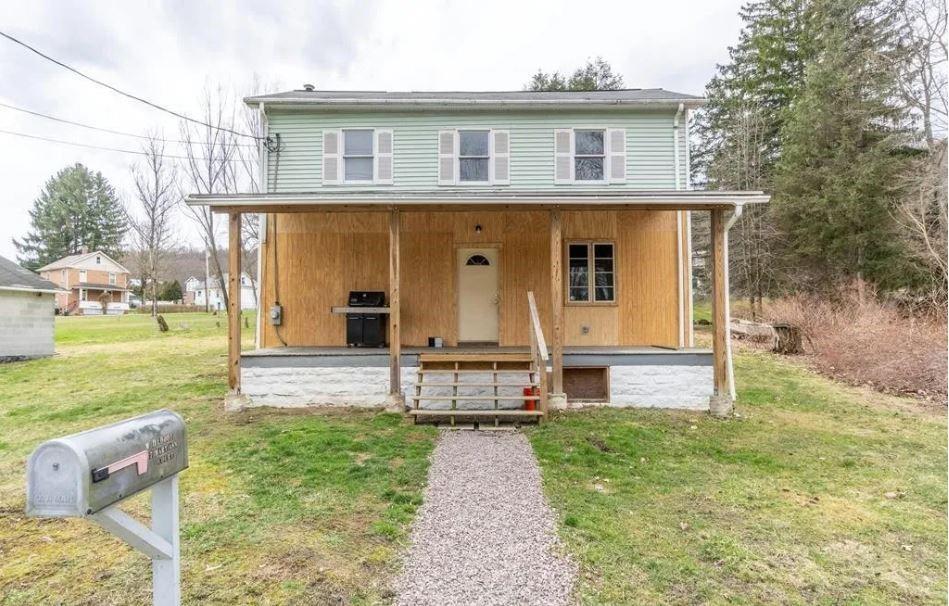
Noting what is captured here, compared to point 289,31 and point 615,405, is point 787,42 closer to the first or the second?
point 289,31

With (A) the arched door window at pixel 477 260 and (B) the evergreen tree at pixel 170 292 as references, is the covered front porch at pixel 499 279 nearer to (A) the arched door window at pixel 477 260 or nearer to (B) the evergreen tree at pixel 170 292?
(A) the arched door window at pixel 477 260

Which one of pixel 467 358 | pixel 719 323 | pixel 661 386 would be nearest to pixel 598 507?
pixel 467 358

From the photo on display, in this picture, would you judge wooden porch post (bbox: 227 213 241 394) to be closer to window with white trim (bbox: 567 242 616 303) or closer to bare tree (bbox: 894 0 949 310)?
window with white trim (bbox: 567 242 616 303)

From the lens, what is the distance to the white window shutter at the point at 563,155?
9570mm

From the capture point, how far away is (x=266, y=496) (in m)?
4.09

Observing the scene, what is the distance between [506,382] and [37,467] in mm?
5847

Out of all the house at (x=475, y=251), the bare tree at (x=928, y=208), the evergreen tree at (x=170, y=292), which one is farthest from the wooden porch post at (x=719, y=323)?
the evergreen tree at (x=170, y=292)

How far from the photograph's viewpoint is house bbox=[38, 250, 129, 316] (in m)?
38.1

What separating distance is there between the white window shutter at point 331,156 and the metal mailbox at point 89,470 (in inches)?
335

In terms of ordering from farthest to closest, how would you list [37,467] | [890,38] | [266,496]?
[890,38]
[266,496]
[37,467]

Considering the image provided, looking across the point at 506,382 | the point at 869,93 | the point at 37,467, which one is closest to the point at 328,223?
the point at 506,382

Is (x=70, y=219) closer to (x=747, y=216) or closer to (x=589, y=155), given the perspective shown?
(x=589, y=155)

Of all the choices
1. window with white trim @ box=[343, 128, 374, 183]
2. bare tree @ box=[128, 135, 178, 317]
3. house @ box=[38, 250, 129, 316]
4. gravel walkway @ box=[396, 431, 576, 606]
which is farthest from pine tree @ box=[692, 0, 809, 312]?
house @ box=[38, 250, 129, 316]

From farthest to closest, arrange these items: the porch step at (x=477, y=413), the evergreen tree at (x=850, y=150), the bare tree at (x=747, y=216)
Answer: the bare tree at (x=747, y=216) → the evergreen tree at (x=850, y=150) → the porch step at (x=477, y=413)
